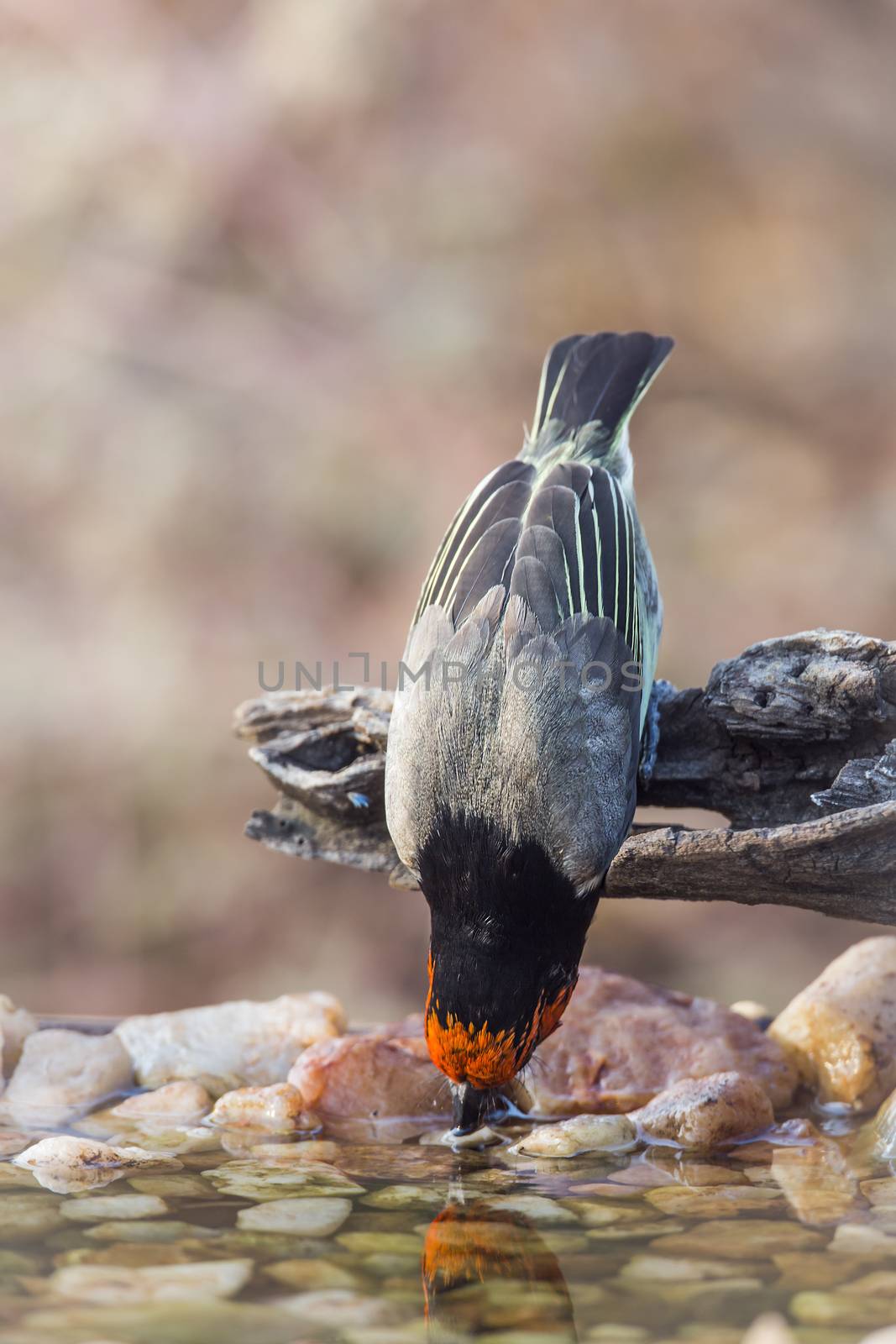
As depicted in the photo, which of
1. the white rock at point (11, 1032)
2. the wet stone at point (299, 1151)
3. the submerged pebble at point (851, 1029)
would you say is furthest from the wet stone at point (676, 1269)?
the white rock at point (11, 1032)

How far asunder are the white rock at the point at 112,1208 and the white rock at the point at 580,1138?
0.71 m

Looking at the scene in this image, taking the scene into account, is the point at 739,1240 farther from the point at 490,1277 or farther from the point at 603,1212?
the point at 490,1277

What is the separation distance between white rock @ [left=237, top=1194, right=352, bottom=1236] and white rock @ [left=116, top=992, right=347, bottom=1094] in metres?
0.81

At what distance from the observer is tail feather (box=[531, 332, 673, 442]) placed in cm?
332

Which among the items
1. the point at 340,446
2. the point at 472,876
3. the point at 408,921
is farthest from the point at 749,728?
the point at 340,446

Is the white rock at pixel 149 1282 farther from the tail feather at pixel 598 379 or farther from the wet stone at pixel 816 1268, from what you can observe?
the tail feather at pixel 598 379

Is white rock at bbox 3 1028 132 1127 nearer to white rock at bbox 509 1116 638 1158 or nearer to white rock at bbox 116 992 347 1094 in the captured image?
white rock at bbox 116 992 347 1094

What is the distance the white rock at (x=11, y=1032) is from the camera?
2.80 metres


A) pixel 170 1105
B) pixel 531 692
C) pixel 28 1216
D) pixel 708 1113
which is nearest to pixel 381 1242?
pixel 28 1216

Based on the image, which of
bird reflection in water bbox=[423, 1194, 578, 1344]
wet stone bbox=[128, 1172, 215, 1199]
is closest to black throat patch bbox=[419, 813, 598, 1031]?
bird reflection in water bbox=[423, 1194, 578, 1344]

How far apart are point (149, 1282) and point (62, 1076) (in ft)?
3.76

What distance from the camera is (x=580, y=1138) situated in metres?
2.35

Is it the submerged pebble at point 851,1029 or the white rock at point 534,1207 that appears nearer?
the white rock at point 534,1207

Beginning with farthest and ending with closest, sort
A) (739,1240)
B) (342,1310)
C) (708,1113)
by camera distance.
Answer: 1. (708,1113)
2. (739,1240)
3. (342,1310)
